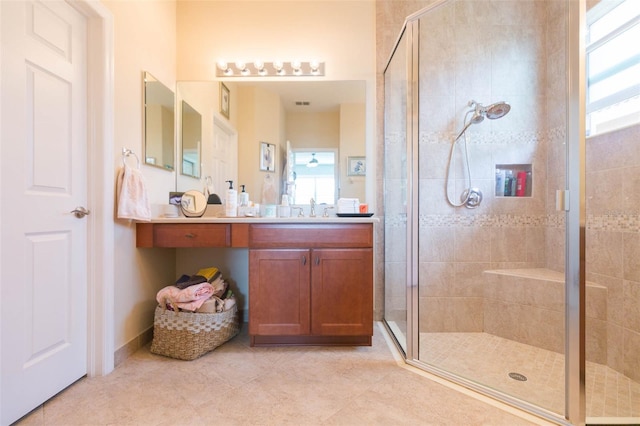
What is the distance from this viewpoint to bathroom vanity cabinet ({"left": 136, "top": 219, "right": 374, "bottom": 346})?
178 centimetres

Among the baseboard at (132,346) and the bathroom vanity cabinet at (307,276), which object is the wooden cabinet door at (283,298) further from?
the baseboard at (132,346)

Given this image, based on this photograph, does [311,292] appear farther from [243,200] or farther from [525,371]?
[525,371]

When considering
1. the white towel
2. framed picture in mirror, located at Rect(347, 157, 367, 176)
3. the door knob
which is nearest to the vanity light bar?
A: framed picture in mirror, located at Rect(347, 157, 367, 176)

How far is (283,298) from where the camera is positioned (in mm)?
1783

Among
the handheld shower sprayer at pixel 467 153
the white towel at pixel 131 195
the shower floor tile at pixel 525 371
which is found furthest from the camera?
the handheld shower sprayer at pixel 467 153

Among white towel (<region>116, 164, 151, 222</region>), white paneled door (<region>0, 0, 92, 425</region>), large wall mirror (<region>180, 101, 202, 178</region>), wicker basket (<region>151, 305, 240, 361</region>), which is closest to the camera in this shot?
white paneled door (<region>0, 0, 92, 425</region>)

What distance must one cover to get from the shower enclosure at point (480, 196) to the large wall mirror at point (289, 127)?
34 centimetres

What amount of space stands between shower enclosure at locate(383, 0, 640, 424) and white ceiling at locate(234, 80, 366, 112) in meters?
0.29

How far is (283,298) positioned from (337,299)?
0.35m

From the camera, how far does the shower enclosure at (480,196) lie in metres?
1.71

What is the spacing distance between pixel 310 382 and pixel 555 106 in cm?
229

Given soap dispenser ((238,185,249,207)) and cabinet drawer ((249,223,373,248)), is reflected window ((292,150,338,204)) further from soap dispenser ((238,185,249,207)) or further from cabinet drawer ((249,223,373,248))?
cabinet drawer ((249,223,373,248))

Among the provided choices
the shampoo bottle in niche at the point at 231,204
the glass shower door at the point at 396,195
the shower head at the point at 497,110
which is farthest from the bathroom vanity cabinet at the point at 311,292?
the shower head at the point at 497,110

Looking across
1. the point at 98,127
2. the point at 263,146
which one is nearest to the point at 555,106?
the point at 263,146
